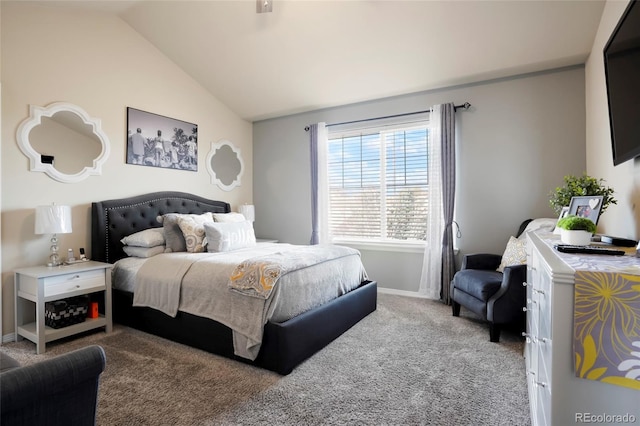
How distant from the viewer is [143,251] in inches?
132

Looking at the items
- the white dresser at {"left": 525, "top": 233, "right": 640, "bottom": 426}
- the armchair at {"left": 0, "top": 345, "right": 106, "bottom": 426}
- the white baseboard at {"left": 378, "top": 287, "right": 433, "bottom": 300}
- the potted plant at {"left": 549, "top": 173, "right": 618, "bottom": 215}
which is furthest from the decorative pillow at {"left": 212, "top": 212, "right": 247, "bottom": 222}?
the white dresser at {"left": 525, "top": 233, "right": 640, "bottom": 426}

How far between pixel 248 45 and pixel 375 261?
309 centimetres

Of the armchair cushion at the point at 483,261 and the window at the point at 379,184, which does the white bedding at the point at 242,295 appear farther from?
the window at the point at 379,184

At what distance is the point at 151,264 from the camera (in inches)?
118

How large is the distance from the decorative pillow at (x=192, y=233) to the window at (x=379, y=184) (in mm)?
1930

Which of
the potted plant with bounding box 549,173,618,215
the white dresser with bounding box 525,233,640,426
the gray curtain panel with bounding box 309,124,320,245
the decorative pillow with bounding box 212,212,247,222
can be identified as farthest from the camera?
the gray curtain panel with bounding box 309,124,320,245

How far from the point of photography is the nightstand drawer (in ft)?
8.63

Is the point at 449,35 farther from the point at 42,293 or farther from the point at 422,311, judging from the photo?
the point at 42,293

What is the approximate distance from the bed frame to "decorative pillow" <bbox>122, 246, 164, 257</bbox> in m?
0.17

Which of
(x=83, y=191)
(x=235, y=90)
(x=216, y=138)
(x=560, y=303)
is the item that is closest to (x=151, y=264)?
(x=83, y=191)

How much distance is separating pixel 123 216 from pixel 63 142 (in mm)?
892

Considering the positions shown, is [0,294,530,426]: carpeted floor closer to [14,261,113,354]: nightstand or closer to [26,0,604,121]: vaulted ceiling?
[14,261,113,354]: nightstand

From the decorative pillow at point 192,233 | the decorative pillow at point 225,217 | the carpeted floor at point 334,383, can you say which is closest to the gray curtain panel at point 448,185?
the carpeted floor at point 334,383

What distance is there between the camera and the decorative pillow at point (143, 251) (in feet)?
10.9
